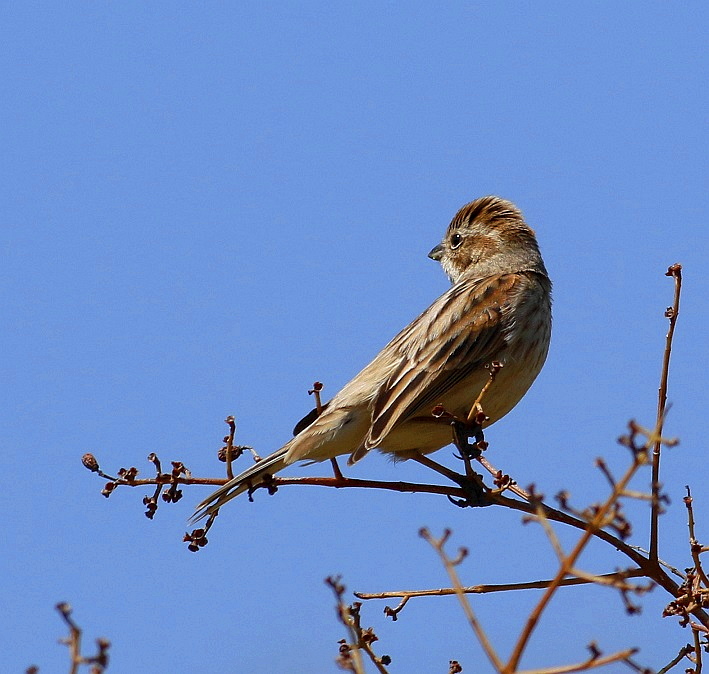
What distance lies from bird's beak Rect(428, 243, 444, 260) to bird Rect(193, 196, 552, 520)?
1429mm

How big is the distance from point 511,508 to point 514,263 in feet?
12.7

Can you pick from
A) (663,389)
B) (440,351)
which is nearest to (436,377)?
(440,351)

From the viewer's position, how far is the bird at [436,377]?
7.14 meters

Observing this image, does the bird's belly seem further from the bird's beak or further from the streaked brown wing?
the bird's beak

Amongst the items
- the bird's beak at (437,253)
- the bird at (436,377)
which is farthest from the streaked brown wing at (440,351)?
the bird's beak at (437,253)

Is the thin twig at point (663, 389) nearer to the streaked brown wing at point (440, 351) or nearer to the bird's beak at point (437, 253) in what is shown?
the streaked brown wing at point (440, 351)

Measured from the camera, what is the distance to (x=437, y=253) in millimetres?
9719

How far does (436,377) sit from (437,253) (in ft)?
8.70

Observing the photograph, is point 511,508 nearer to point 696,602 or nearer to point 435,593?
point 435,593

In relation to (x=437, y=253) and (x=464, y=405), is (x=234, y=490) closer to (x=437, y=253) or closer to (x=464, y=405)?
(x=464, y=405)

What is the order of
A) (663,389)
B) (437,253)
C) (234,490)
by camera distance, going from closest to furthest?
1. (663,389)
2. (234,490)
3. (437,253)

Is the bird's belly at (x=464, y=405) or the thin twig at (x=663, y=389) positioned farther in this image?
the bird's belly at (x=464, y=405)

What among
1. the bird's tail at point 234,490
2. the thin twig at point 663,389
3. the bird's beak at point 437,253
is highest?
the bird's beak at point 437,253

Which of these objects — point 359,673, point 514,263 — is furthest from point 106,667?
point 514,263
